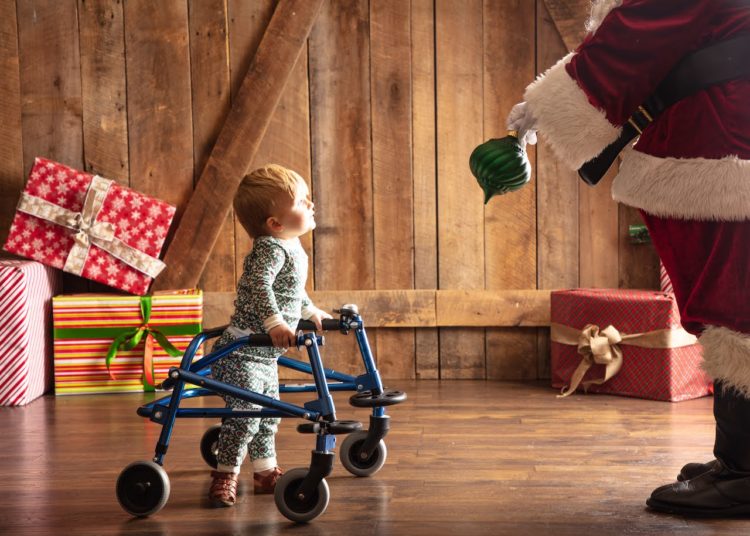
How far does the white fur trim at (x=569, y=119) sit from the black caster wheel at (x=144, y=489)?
114 cm

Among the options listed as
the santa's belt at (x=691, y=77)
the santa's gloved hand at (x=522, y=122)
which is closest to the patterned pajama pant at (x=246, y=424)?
the santa's gloved hand at (x=522, y=122)

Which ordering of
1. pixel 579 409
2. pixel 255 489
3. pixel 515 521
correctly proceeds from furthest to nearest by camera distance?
pixel 579 409 → pixel 255 489 → pixel 515 521

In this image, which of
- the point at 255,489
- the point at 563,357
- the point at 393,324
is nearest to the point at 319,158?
the point at 393,324

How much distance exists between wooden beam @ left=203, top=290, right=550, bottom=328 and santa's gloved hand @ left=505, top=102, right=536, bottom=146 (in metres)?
1.57

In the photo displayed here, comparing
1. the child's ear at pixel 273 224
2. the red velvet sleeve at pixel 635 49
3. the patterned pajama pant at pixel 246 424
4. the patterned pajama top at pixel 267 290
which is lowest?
the patterned pajama pant at pixel 246 424

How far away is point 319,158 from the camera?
12.1 ft

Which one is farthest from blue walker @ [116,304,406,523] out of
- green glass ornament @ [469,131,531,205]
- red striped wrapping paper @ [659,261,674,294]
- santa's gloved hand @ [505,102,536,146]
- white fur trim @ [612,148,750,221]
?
red striped wrapping paper @ [659,261,674,294]

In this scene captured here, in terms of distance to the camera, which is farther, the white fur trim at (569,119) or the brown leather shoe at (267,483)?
the brown leather shoe at (267,483)

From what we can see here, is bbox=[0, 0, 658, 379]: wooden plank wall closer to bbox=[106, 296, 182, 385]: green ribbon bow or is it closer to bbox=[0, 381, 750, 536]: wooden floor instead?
bbox=[106, 296, 182, 385]: green ribbon bow

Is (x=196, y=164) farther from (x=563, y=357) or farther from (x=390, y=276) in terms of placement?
(x=563, y=357)

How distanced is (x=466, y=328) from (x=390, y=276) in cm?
36

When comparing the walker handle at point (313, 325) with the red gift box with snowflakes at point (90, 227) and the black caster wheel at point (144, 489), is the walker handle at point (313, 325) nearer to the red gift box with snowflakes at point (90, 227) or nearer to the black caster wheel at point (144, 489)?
the black caster wheel at point (144, 489)

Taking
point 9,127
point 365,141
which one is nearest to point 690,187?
point 365,141

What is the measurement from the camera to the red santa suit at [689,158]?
1.90 metres
